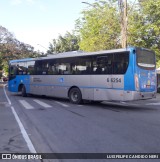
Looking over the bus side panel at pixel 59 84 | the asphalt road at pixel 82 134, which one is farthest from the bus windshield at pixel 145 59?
the asphalt road at pixel 82 134

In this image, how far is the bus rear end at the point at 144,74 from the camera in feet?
50.3

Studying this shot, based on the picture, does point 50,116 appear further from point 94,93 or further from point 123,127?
point 94,93

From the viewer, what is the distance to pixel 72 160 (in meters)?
6.38

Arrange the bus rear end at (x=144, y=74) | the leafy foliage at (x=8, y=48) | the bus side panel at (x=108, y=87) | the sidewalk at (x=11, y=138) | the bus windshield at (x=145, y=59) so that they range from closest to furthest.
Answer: the sidewalk at (x=11, y=138) → the bus rear end at (x=144, y=74) → the bus windshield at (x=145, y=59) → the bus side panel at (x=108, y=87) → the leafy foliage at (x=8, y=48)

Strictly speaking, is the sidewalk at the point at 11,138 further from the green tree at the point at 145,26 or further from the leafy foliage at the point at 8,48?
the leafy foliage at the point at 8,48

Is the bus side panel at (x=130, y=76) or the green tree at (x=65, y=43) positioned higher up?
the green tree at (x=65, y=43)

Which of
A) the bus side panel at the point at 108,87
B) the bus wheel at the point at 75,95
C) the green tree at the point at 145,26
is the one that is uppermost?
the green tree at the point at 145,26

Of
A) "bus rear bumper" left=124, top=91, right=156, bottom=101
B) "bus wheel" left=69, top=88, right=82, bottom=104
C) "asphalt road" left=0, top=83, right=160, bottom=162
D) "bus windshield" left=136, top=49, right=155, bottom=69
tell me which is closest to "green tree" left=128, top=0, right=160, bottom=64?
"bus wheel" left=69, top=88, right=82, bottom=104

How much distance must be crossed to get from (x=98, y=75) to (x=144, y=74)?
2.58 metres

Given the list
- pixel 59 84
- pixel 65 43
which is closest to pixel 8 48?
pixel 65 43

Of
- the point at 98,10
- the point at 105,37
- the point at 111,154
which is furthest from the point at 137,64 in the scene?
the point at 98,10

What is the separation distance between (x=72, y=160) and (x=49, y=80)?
50.2ft

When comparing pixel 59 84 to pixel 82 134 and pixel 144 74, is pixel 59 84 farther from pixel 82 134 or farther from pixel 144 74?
pixel 82 134

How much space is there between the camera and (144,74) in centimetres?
1579
